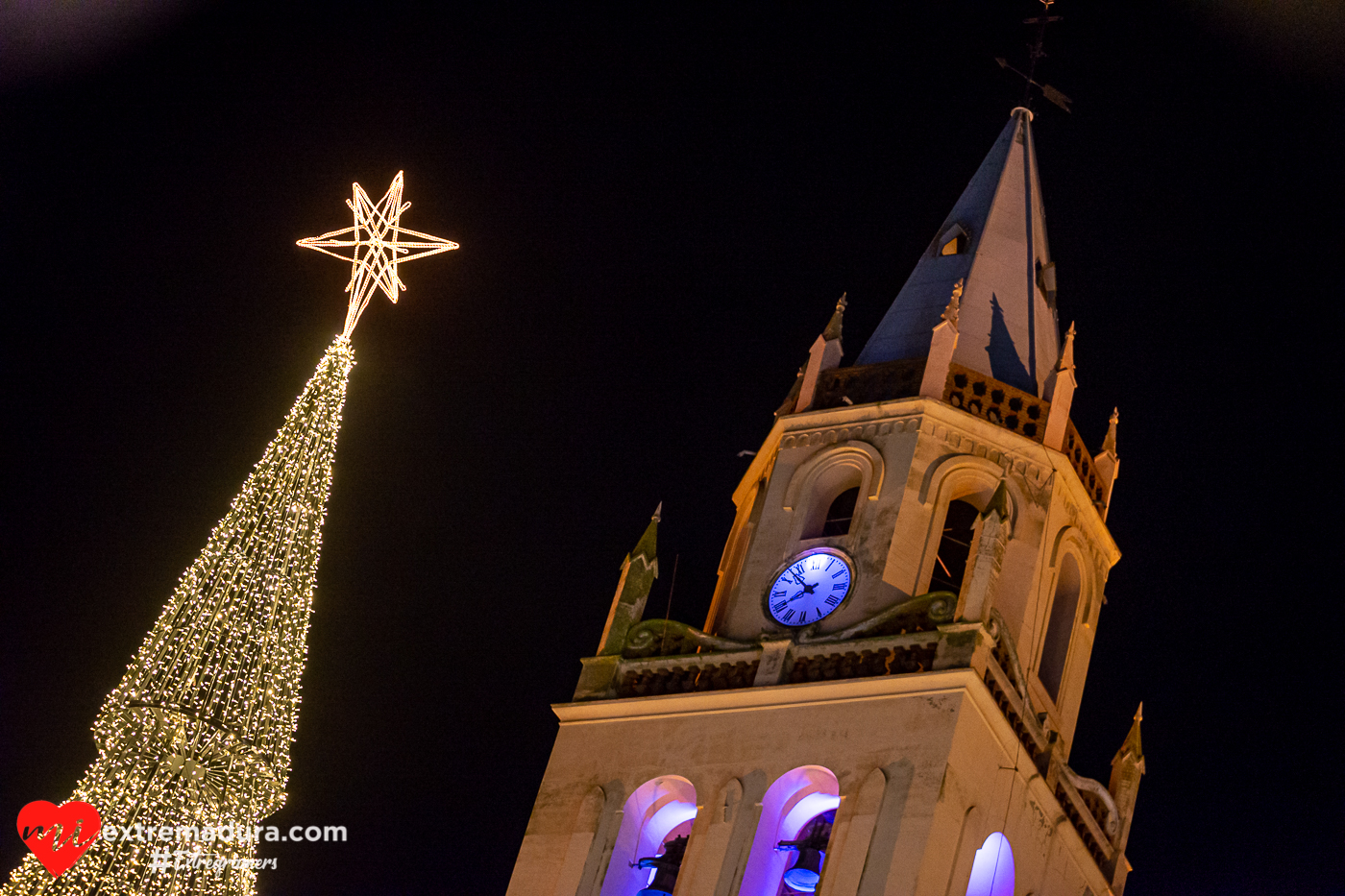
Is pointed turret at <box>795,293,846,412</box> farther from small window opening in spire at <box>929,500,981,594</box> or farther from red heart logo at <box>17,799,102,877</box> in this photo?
red heart logo at <box>17,799,102,877</box>

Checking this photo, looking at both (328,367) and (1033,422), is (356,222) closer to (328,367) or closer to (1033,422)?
(328,367)

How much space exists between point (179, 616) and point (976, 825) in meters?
11.8

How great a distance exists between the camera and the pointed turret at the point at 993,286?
48344mm

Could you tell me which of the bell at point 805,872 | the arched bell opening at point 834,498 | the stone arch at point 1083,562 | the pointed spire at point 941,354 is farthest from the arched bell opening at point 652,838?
the pointed spire at point 941,354

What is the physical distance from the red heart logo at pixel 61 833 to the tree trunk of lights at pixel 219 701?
0.44ft

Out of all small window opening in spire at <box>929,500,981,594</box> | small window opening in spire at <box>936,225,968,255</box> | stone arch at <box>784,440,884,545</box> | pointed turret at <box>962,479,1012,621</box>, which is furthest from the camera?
small window opening in spire at <box>936,225,968,255</box>

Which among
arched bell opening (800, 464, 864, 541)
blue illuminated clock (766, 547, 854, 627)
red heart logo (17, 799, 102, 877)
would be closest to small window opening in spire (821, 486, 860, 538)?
arched bell opening (800, 464, 864, 541)

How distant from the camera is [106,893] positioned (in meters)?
35.2

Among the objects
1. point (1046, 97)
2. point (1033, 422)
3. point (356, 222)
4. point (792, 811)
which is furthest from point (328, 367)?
point (1046, 97)

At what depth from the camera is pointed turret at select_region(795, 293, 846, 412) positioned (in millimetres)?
47781

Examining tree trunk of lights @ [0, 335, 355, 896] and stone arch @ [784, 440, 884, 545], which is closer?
tree trunk of lights @ [0, 335, 355, 896]

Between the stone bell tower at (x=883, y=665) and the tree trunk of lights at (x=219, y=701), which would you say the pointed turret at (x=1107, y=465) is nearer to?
the stone bell tower at (x=883, y=665)

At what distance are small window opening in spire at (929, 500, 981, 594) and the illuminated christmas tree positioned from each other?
1165 cm

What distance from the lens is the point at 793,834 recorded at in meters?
41.8
